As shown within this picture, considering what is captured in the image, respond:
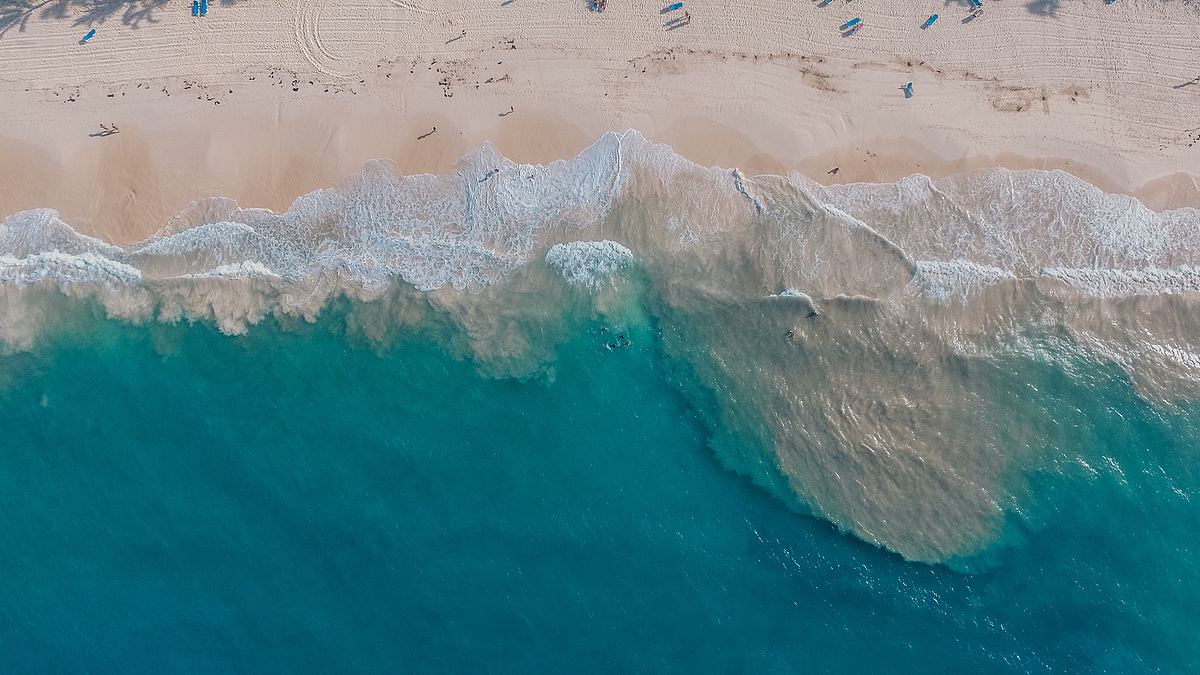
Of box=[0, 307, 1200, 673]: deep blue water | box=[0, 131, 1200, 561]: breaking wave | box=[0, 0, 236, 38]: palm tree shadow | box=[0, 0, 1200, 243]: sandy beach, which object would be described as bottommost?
box=[0, 307, 1200, 673]: deep blue water

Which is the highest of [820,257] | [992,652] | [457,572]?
[820,257]

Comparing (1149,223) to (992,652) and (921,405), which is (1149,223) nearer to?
(921,405)

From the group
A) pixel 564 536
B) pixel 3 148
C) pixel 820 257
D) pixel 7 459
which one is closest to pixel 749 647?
pixel 564 536

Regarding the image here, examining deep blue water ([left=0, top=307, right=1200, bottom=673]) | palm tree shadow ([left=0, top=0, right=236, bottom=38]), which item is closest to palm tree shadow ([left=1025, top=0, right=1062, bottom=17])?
deep blue water ([left=0, top=307, right=1200, bottom=673])

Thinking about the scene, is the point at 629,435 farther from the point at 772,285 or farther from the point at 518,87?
the point at 518,87

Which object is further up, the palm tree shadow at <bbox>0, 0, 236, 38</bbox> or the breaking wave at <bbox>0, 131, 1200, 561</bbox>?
the palm tree shadow at <bbox>0, 0, 236, 38</bbox>

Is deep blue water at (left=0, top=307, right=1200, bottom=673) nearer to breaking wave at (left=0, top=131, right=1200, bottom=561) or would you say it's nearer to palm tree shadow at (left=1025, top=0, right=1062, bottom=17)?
breaking wave at (left=0, top=131, right=1200, bottom=561)
